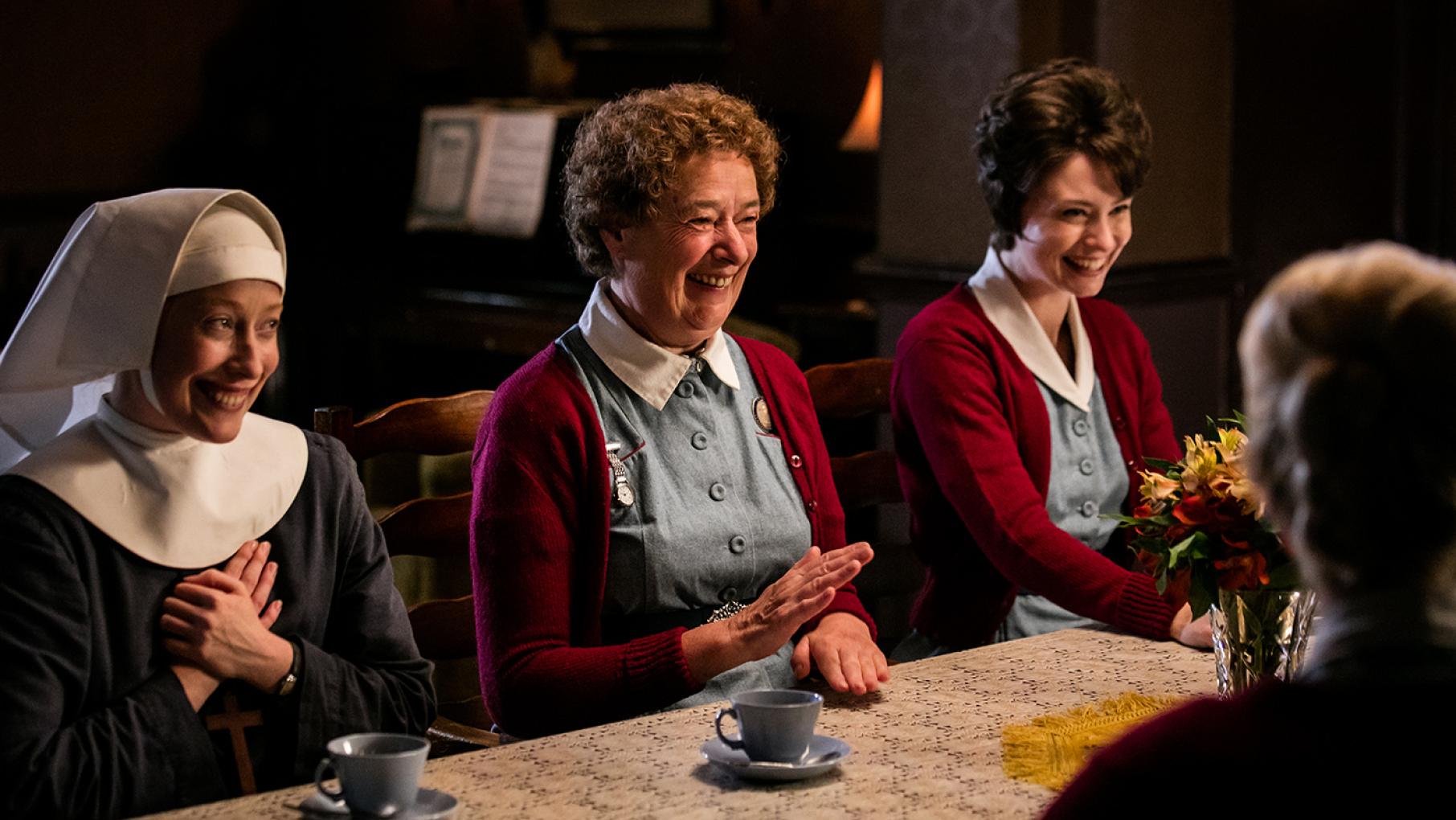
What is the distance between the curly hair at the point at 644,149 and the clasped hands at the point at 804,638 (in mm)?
564

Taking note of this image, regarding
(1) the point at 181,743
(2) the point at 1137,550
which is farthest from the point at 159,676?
(2) the point at 1137,550

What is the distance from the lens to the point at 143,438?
1817mm

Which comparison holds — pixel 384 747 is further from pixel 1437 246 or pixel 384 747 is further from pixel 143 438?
pixel 1437 246

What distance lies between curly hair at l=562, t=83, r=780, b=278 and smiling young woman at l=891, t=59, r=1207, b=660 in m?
0.52

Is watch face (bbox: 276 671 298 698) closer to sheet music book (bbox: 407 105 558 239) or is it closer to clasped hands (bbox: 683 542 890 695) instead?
clasped hands (bbox: 683 542 890 695)

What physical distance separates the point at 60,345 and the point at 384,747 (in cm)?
58

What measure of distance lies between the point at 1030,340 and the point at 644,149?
33.1 inches

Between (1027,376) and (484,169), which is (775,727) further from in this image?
(484,169)

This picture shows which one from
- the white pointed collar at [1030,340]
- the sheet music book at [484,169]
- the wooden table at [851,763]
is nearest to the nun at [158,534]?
the wooden table at [851,763]

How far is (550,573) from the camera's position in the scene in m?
2.11

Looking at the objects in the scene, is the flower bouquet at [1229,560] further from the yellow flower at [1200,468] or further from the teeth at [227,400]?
the teeth at [227,400]

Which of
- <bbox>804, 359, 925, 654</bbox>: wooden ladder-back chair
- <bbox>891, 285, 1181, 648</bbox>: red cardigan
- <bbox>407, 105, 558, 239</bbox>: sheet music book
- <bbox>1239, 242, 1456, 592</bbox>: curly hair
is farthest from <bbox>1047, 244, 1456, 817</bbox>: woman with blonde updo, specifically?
<bbox>407, 105, 558, 239</bbox>: sheet music book

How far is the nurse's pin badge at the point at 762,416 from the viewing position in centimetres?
236

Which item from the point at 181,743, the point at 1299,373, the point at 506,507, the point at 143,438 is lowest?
the point at 181,743
